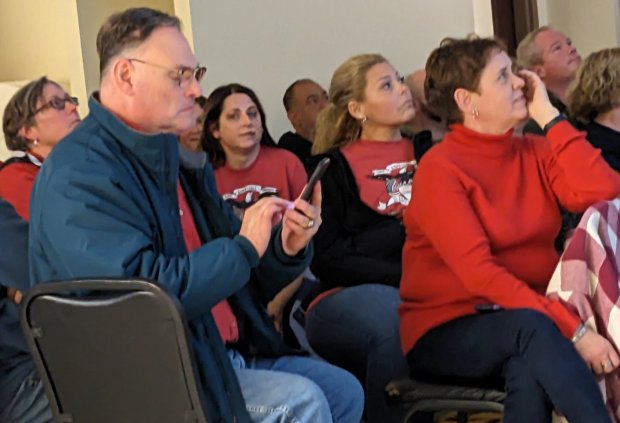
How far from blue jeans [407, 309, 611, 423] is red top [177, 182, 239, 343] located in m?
0.50

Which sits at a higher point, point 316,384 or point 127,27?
point 127,27

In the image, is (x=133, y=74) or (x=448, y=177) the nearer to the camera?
(x=133, y=74)

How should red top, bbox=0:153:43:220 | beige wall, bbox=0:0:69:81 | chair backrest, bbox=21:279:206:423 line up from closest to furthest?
1. chair backrest, bbox=21:279:206:423
2. red top, bbox=0:153:43:220
3. beige wall, bbox=0:0:69:81

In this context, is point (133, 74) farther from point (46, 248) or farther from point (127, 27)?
point (46, 248)

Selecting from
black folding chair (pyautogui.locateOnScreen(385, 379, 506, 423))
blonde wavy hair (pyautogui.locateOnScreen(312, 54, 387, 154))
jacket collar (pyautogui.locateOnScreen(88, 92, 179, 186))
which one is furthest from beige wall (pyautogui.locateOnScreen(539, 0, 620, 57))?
jacket collar (pyautogui.locateOnScreen(88, 92, 179, 186))

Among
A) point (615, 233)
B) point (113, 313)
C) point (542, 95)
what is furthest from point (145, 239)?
point (542, 95)

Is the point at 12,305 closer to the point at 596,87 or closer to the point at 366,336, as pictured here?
the point at 366,336

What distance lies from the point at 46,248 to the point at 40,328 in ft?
0.47

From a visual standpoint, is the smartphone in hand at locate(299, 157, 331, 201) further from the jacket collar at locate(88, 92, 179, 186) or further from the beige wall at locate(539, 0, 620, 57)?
the beige wall at locate(539, 0, 620, 57)

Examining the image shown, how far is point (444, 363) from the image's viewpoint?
2398 mm

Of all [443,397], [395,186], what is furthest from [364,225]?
[443,397]

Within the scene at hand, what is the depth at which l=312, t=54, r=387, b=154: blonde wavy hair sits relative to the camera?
346cm

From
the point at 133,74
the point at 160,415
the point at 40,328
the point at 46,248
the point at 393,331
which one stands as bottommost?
the point at 393,331

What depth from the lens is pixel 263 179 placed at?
353 centimetres
